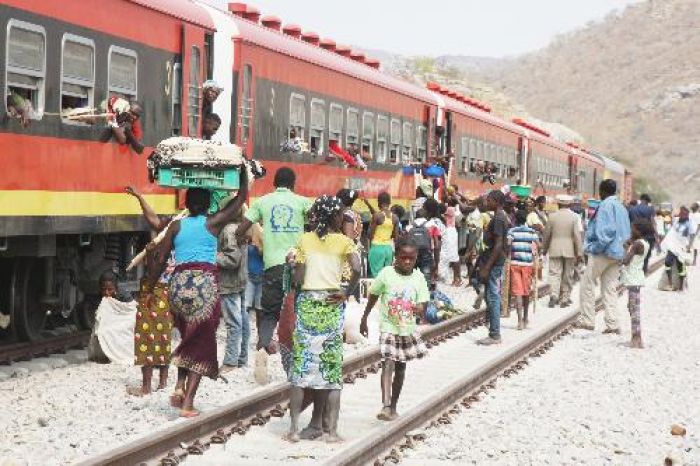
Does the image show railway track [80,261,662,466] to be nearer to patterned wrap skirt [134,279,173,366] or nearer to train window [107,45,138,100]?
patterned wrap skirt [134,279,173,366]

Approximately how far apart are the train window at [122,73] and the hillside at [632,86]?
102 meters

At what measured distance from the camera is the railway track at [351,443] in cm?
868

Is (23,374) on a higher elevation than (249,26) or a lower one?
lower

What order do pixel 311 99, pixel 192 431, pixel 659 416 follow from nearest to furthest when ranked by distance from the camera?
1. pixel 192 431
2. pixel 659 416
3. pixel 311 99

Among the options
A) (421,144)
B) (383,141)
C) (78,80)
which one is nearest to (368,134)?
(383,141)

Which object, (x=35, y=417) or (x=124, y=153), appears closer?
(x=35, y=417)

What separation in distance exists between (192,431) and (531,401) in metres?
3.95

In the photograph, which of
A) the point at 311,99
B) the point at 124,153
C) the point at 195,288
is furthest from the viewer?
the point at 311,99

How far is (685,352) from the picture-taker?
1686cm

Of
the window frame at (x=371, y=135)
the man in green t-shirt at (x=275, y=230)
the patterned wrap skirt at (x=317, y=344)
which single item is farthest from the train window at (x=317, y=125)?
the patterned wrap skirt at (x=317, y=344)

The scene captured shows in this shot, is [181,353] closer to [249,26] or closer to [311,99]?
[249,26]

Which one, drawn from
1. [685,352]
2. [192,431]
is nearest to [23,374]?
[192,431]

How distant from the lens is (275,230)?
39.3ft

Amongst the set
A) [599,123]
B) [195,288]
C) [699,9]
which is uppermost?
[699,9]
